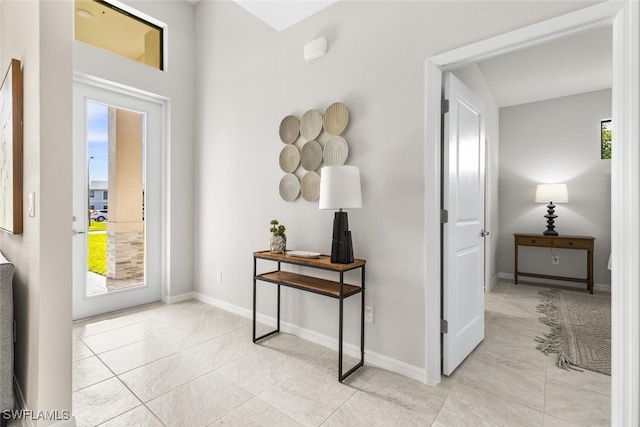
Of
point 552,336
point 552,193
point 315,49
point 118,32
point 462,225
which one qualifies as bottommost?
point 552,336

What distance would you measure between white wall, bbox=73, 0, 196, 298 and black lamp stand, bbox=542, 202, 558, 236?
16.8 ft

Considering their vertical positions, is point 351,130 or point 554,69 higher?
point 554,69

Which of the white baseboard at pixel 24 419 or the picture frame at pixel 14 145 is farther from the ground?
the picture frame at pixel 14 145

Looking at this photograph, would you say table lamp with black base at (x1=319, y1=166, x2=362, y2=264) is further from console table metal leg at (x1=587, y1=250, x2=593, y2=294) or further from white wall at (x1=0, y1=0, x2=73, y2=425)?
console table metal leg at (x1=587, y1=250, x2=593, y2=294)

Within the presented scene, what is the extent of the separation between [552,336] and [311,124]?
2868mm

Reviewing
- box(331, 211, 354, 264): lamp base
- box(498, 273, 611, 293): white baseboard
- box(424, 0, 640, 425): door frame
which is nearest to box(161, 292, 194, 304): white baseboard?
box(331, 211, 354, 264): lamp base

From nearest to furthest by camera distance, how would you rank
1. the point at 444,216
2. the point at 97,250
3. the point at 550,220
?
the point at 444,216, the point at 97,250, the point at 550,220

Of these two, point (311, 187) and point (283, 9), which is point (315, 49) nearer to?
point (283, 9)

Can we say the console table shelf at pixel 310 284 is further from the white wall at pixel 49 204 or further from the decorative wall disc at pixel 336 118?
the white wall at pixel 49 204

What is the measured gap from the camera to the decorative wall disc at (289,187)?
2.80 m

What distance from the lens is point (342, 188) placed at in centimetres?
211

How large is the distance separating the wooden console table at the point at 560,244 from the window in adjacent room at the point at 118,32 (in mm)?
5498

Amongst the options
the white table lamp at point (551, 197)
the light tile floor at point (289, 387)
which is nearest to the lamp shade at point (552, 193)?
the white table lamp at point (551, 197)

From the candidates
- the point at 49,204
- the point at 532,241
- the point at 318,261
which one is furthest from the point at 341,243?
the point at 532,241
